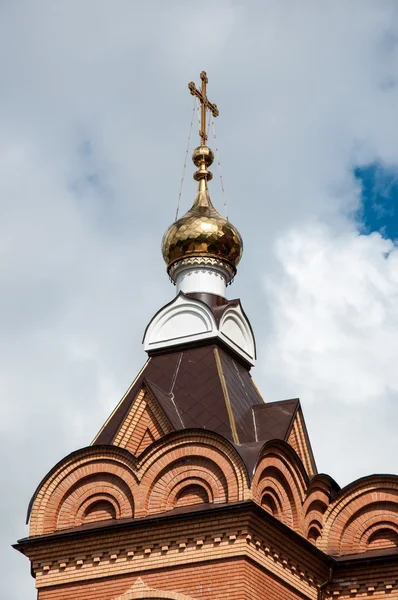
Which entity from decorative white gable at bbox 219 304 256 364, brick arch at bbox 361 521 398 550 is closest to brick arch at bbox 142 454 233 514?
brick arch at bbox 361 521 398 550

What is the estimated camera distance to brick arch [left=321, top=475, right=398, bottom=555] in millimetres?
19750

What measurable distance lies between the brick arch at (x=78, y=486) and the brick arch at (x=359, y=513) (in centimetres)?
276

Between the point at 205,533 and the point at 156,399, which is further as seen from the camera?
the point at 156,399

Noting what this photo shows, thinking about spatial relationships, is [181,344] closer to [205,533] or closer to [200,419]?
[200,419]

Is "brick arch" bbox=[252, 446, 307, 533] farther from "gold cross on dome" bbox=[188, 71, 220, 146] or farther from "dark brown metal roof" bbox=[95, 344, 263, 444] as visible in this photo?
"gold cross on dome" bbox=[188, 71, 220, 146]

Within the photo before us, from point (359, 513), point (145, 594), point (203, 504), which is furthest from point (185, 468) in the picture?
point (359, 513)

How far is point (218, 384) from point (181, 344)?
112cm

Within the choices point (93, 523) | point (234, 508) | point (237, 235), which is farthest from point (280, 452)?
point (237, 235)

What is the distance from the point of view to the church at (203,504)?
18234 millimetres

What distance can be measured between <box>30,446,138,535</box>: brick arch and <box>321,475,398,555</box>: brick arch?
9.07 feet

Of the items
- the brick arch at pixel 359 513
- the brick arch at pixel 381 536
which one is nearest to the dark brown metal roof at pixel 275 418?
the brick arch at pixel 359 513

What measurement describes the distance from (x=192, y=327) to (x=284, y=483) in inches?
120

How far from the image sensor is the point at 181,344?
21266 mm

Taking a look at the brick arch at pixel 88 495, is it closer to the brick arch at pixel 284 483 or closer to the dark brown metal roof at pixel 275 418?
the brick arch at pixel 284 483
